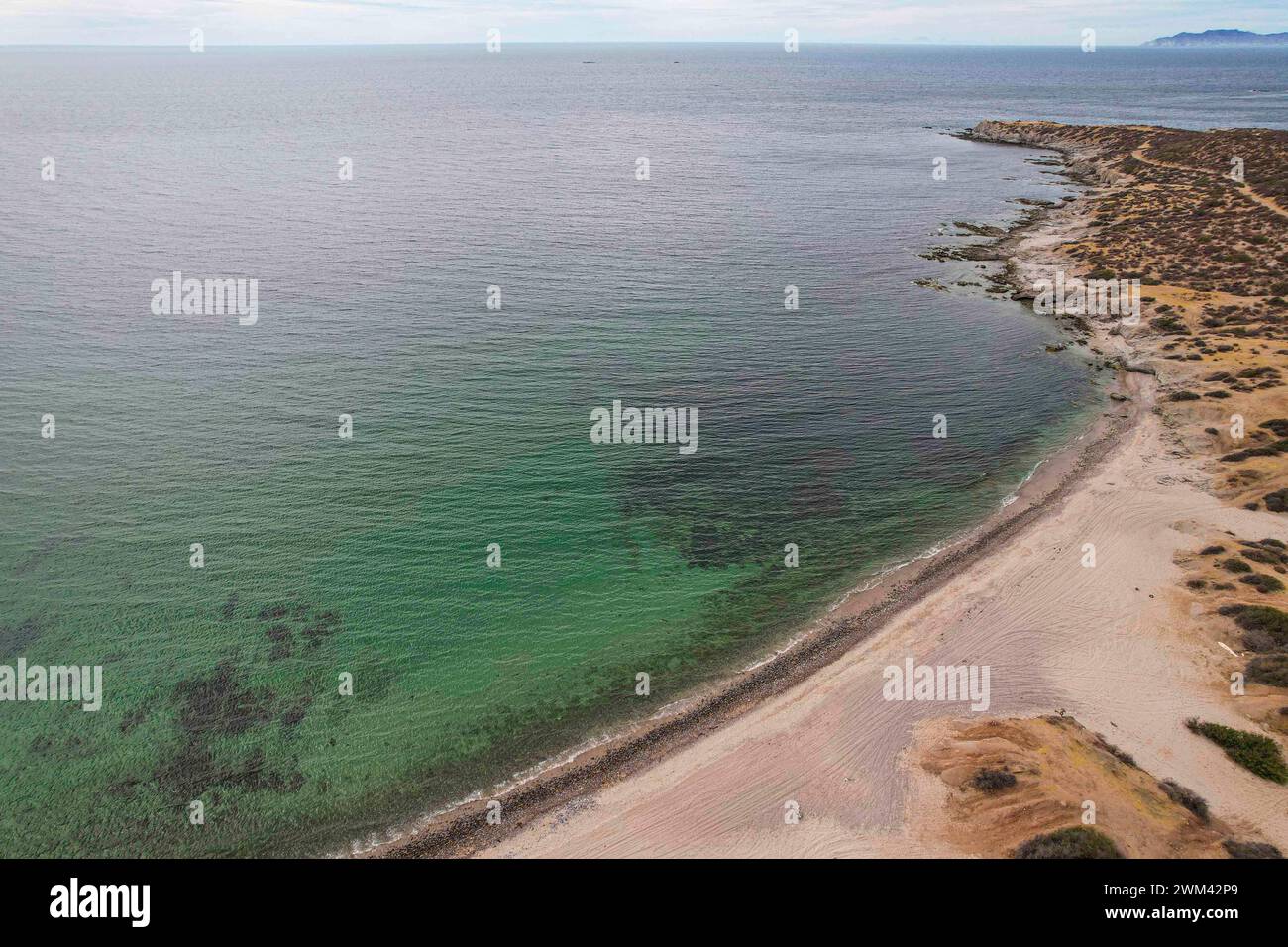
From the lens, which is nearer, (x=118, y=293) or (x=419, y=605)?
(x=419, y=605)

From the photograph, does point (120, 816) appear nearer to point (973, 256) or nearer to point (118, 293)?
point (118, 293)

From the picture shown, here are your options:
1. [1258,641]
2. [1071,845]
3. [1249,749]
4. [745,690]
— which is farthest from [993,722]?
[1258,641]

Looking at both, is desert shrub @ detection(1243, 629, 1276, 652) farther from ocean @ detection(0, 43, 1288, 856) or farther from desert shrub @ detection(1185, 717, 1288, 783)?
ocean @ detection(0, 43, 1288, 856)

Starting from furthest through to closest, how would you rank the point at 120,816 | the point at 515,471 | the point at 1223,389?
1. the point at 1223,389
2. the point at 515,471
3. the point at 120,816

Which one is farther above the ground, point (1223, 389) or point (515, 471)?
point (1223, 389)

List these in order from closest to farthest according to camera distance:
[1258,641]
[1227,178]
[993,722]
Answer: [993,722] → [1258,641] → [1227,178]

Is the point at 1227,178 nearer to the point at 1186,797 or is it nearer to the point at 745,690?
the point at 1186,797

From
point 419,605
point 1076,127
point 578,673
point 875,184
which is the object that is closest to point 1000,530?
point 578,673

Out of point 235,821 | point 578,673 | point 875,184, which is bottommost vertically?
point 235,821
